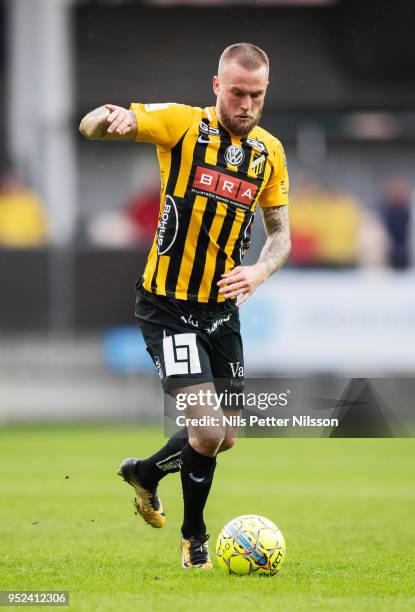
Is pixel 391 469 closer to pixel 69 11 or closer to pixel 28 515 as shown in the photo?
pixel 28 515

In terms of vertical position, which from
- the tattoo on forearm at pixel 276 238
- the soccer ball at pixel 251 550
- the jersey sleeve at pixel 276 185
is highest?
the jersey sleeve at pixel 276 185

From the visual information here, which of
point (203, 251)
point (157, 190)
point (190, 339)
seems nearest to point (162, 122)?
point (203, 251)

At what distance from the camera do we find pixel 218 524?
8.06 meters

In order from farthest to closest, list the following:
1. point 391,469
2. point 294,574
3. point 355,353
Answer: point 355,353 < point 391,469 < point 294,574

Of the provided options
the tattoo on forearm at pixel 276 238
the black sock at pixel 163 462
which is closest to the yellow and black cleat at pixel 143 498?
the black sock at pixel 163 462

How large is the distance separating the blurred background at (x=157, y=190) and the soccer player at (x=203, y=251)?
8.19 m

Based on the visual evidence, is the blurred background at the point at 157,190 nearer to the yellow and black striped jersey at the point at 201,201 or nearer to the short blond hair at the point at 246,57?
the yellow and black striped jersey at the point at 201,201

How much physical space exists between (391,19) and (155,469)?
50.1 ft

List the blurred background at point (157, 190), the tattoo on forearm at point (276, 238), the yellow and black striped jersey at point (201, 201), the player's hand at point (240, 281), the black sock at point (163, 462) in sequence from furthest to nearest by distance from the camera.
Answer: the blurred background at point (157, 190) → the black sock at point (163, 462) → the tattoo on forearm at point (276, 238) → the yellow and black striped jersey at point (201, 201) → the player's hand at point (240, 281)

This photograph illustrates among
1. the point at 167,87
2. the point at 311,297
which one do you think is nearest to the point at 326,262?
the point at 311,297

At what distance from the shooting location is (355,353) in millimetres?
15102

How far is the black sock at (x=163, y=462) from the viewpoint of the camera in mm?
6613

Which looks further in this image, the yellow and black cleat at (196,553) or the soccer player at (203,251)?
the yellow and black cleat at (196,553)

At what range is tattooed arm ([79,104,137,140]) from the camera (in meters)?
5.64
